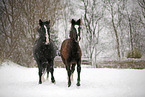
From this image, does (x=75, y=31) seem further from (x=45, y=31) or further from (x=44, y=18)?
(x=44, y=18)

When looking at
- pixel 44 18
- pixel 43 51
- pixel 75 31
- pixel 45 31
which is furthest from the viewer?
pixel 44 18

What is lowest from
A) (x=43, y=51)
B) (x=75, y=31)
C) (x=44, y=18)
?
(x=43, y=51)

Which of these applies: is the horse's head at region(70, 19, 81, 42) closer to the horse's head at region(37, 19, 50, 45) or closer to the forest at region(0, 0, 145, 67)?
the horse's head at region(37, 19, 50, 45)

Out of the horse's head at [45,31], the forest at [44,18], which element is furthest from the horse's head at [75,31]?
the forest at [44,18]

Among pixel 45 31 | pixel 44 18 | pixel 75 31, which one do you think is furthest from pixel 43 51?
pixel 44 18

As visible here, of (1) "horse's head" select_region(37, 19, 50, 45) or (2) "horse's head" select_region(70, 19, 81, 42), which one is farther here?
(1) "horse's head" select_region(37, 19, 50, 45)

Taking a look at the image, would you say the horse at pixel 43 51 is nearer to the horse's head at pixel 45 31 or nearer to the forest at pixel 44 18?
the horse's head at pixel 45 31

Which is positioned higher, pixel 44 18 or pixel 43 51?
pixel 44 18

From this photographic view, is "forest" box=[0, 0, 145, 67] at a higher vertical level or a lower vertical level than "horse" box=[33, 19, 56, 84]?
higher

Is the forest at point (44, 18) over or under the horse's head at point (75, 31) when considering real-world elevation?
over

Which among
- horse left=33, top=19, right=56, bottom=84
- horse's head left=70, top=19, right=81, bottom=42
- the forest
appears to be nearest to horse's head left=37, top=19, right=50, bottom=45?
horse left=33, top=19, right=56, bottom=84

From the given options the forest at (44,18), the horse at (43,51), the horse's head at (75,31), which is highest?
the forest at (44,18)

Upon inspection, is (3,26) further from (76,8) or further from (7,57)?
(76,8)

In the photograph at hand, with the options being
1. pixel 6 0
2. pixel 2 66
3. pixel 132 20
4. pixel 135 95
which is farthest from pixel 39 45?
pixel 132 20
